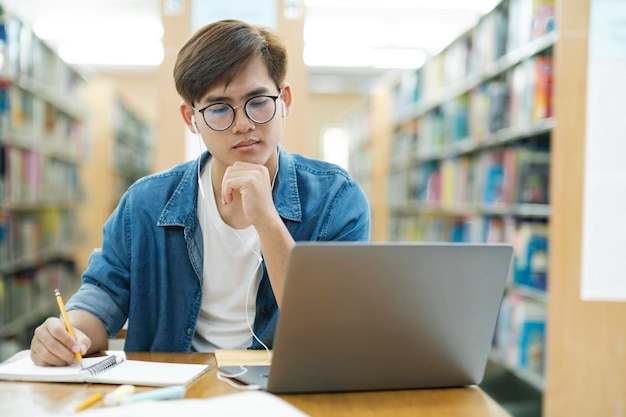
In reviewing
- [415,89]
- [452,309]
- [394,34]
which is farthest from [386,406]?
[394,34]

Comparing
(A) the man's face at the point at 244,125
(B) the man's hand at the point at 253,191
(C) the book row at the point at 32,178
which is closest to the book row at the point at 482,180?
(A) the man's face at the point at 244,125

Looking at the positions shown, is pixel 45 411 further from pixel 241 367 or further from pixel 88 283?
pixel 88 283

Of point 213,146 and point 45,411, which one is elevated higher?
point 213,146

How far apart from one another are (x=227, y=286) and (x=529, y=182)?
78.6 inches

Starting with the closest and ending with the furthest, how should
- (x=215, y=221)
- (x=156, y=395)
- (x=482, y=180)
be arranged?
(x=156, y=395) < (x=215, y=221) < (x=482, y=180)

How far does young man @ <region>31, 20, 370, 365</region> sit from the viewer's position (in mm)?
1346

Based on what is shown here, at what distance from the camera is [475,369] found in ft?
3.17

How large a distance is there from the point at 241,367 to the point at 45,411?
30 cm

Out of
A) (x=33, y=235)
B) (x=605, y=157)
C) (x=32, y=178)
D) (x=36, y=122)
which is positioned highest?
(x=36, y=122)

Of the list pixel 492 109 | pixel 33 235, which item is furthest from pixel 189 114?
pixel 33 235

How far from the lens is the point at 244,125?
4.47ft

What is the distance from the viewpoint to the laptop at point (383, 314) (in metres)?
0.84

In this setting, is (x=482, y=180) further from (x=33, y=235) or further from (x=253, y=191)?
(x=33, y=235)

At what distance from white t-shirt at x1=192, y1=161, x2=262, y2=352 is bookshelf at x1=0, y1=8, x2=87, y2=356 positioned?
2832 millimetres
